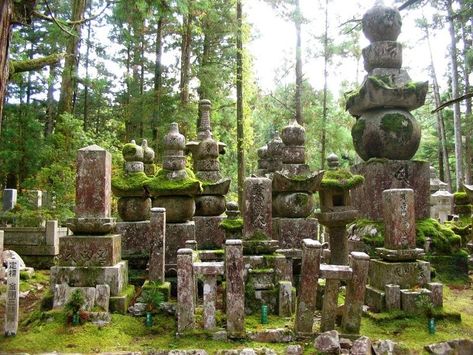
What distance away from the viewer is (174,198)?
296 inches

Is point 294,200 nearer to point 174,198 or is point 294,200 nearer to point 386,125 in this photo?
point 174,198

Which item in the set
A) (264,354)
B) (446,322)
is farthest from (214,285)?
(446,322)

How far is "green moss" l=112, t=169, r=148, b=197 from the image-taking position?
25.9 feet

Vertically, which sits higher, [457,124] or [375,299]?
[457,124]

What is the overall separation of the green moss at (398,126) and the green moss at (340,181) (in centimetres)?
203

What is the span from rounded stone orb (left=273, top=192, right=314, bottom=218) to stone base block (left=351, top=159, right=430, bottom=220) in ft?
7.08

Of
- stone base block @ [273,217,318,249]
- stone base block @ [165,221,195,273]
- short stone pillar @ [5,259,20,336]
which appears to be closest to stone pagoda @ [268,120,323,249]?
stone base block @ [273,217,318,249]

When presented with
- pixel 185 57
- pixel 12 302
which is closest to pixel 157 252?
pixel 12 302

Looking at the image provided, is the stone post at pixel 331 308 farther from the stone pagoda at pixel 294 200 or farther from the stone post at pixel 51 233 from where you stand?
the stone post at pixel 51 233

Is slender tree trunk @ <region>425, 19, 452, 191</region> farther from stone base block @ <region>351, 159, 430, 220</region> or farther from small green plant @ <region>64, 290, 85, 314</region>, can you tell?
small green plant @ <region>64, 290, 85, 314</region>

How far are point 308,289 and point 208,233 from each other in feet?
14.3

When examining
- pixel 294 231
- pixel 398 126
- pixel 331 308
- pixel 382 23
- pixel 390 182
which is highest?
→ pixel 382 23

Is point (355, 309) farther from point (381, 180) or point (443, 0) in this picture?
point (443, 0)

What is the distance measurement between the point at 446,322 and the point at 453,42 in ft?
60.2
